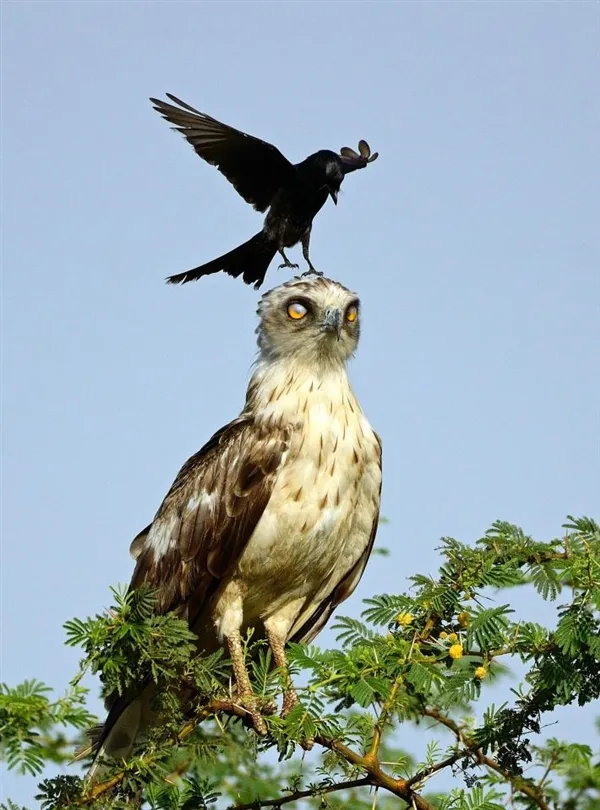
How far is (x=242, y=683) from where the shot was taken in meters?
5.80

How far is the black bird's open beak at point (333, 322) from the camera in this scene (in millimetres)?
6695

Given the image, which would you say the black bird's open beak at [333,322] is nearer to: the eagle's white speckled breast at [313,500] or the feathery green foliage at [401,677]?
the eagle's white speckled breast at [313,500]

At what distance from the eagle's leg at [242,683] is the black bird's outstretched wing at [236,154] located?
336 centimetres

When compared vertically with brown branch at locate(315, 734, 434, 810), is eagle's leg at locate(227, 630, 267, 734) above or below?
above

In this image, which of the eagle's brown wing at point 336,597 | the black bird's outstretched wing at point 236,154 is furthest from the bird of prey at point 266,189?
the eagle's brown wing at point 336,597

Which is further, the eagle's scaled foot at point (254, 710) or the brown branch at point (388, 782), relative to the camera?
the eagle's scaled foot at point (254, 710)

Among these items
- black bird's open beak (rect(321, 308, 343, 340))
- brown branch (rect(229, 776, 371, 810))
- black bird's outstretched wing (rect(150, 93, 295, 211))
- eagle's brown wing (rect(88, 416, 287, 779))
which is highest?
black bird's outstretched wing (rect(150, 93, 295, 211))

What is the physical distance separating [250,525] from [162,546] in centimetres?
74

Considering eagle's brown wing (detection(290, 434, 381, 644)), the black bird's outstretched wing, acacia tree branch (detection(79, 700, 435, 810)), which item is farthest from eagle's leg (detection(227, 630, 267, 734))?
the black bird's outstretched wing

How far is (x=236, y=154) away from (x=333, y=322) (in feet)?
6.22

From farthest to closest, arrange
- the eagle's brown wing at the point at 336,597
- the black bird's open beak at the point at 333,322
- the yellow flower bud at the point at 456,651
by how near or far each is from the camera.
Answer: the eagle's brown wing at the point at 336,597, the black bird's open beak at the point at 333,322, the yellow flower bud at the point at 456,651

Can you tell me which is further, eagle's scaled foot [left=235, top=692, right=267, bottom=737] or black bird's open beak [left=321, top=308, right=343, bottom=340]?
black bird's open beak [left=321, top=308, right=343, bottom=340]

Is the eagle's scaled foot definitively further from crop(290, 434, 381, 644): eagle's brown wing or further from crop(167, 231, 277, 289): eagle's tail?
crop(167, 231, 277, 289): eagle's tail

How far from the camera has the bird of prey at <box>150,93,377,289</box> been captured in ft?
25.8
